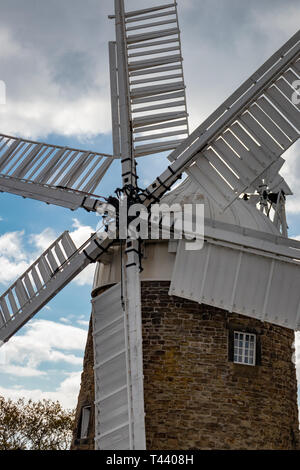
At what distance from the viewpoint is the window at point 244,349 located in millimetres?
12289

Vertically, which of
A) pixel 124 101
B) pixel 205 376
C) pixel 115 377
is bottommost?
pixel 115 377

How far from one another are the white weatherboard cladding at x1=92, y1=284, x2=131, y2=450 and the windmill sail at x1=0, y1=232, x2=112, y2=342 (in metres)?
0.85

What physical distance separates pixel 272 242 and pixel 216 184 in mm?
1508

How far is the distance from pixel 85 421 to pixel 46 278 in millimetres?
2969

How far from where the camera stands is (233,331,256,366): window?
12.3 meters

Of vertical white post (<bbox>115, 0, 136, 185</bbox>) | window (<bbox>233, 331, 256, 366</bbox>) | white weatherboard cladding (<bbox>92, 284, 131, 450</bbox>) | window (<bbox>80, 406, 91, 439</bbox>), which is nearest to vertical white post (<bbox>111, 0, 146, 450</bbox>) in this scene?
vertical white post (<bbox>115, 0, 136, 185</bbox>)

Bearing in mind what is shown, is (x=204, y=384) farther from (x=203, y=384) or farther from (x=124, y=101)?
(x=124, y=101)

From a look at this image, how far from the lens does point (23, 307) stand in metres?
13.5

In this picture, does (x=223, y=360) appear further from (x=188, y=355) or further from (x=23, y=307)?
(x=23, y=307)

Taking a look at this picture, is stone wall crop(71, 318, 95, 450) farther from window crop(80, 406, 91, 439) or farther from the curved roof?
the curved roof

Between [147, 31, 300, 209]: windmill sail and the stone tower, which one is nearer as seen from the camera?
the stone tower

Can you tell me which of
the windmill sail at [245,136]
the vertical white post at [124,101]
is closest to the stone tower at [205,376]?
the windmill sail at [245,136]

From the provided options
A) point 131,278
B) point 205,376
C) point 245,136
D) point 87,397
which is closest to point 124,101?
point 245,136

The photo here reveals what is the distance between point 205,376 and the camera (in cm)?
1178
